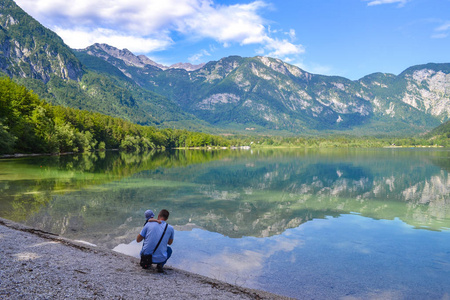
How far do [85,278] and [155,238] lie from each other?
2292 millimetres

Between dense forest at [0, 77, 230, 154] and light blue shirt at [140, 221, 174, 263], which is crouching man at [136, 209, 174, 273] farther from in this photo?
dense forest at [0, 77, 230, 154]

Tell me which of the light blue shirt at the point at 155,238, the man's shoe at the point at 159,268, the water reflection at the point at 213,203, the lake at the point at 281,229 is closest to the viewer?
the light blue shirt at the point at 155,238

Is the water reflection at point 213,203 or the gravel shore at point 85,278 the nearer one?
the gravel shore at point 85,278

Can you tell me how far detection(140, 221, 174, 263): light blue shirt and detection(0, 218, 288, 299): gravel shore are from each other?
2.15ft

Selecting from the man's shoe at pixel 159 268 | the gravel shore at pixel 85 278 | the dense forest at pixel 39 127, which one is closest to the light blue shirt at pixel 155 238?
the man's shoe at pixel 159 268

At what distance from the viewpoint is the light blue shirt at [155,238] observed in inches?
389

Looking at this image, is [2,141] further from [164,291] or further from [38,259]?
[164,291]

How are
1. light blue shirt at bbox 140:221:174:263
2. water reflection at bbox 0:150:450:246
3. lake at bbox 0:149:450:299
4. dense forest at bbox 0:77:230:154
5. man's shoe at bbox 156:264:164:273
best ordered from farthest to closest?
1. dense forest at bbox 0:77:230:154
2. water reflection at bbox 0:150:450:246
3. lake at bbox 0:149:450:299
4. man's shoe at bbox 156:264:164:273
5. light blue shirt at bbox 140:221:174:263

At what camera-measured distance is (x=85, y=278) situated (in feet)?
28.9

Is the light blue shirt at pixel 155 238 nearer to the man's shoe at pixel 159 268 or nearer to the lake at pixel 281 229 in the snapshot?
the man's shoe at pixel 159 268

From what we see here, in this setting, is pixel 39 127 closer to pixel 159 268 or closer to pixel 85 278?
pixel 159 268

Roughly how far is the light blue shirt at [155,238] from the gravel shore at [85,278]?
0.66m

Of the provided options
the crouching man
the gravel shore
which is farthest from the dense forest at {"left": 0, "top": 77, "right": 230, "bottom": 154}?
the crouching man

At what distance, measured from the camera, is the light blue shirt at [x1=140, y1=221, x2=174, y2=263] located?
32.4 feet
